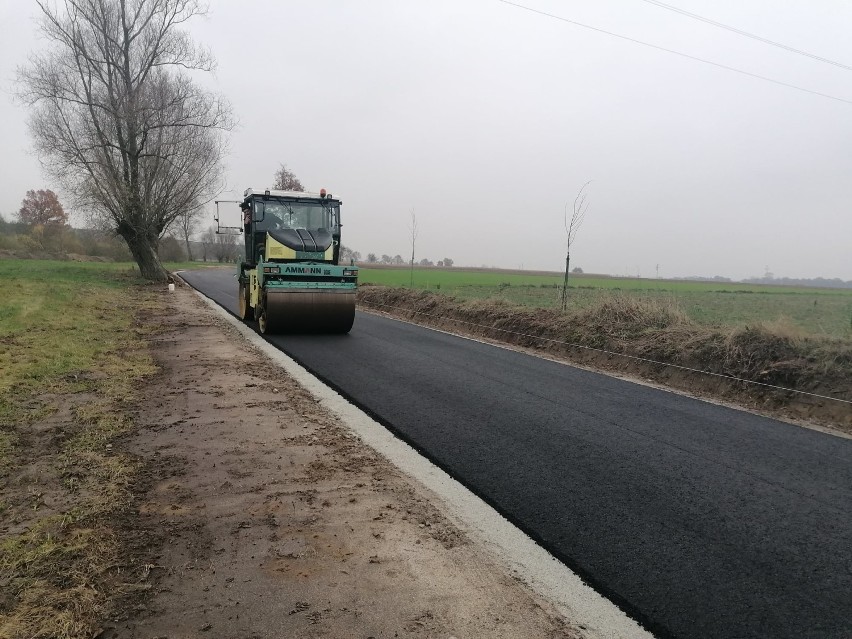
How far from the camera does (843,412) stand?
6398 mm

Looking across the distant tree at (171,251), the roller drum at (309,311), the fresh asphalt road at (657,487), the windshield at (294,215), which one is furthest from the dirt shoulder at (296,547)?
the distant tree at (171,251)

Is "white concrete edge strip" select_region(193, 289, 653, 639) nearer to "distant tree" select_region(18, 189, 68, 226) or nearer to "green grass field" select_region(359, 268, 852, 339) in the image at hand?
"green grass field" select_region(359, 268, 852, 339)

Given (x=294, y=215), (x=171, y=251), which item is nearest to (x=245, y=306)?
(x=294, y=215)

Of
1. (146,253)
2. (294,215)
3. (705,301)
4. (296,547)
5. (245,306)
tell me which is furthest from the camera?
(705,301)

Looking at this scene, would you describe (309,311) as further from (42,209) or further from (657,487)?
(42,209)

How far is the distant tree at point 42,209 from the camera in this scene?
7744cm

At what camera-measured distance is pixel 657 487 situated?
410cm

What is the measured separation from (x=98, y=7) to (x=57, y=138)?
6252 mm

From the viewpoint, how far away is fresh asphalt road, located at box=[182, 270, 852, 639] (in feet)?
9.11

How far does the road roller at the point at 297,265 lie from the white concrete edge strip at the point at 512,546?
5826mm

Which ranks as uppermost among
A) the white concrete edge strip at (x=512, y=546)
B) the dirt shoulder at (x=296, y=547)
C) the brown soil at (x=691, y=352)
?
the brown soil at (x=691, y=352)

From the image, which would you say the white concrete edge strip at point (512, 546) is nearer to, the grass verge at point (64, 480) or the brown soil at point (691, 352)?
the grass verge at point (64, 480)

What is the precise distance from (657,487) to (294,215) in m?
9.94

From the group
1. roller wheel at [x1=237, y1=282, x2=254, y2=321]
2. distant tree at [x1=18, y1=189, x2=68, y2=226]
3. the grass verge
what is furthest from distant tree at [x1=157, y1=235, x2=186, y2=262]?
the grass verge
